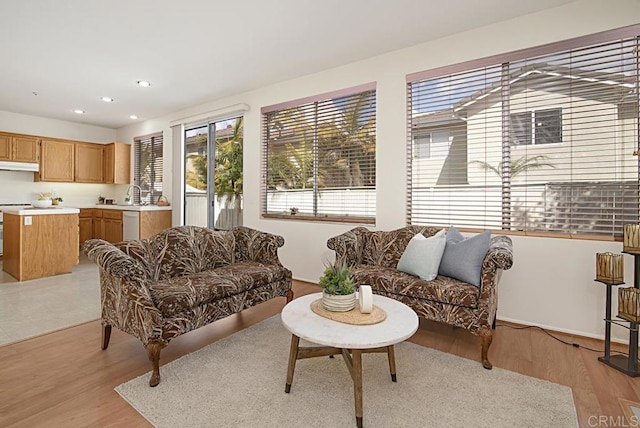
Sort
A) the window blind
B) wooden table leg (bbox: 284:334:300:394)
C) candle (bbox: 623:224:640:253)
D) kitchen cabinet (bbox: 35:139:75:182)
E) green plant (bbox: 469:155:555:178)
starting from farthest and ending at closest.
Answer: the window blind < kitchen cabinet (bbox: 35:139:75:182) < green plant (bbox: 469:155:555:178) < candle (bbox: 623:224:640:253) < wooden table leg (bbox: 284:334:300:394)

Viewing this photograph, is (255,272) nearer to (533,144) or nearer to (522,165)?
(522,165)

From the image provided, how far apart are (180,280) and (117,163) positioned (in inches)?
221

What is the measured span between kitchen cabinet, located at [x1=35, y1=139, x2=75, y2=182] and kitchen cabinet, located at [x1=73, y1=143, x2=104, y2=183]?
88 mm

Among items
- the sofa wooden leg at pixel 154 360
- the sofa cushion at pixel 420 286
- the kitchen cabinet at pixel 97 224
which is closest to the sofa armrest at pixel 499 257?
the sofa cushion at pixel 420 286

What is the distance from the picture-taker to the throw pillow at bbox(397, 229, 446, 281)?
8.53 ft

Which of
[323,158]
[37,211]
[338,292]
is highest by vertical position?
[323,158]

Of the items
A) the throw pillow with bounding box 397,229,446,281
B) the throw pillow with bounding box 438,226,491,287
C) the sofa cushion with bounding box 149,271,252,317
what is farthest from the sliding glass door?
the throw pillow with bounding box 438,226,491,287

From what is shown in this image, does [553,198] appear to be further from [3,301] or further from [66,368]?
[3,301]

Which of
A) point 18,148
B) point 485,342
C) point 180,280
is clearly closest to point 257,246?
point 180,280

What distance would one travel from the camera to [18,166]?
592 centimetres

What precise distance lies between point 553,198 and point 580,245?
0.43m

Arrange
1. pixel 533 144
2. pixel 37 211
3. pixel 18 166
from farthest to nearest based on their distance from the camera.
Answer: pixel 18 166 → pixel 37 211 → pixel 533 144

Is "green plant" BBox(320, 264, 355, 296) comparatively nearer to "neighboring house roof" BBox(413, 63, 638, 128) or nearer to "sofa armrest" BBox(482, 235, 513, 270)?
"sofa armrest" BBox(482, 235, 513, 270)

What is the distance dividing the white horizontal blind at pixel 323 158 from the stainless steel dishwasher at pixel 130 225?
253cm
